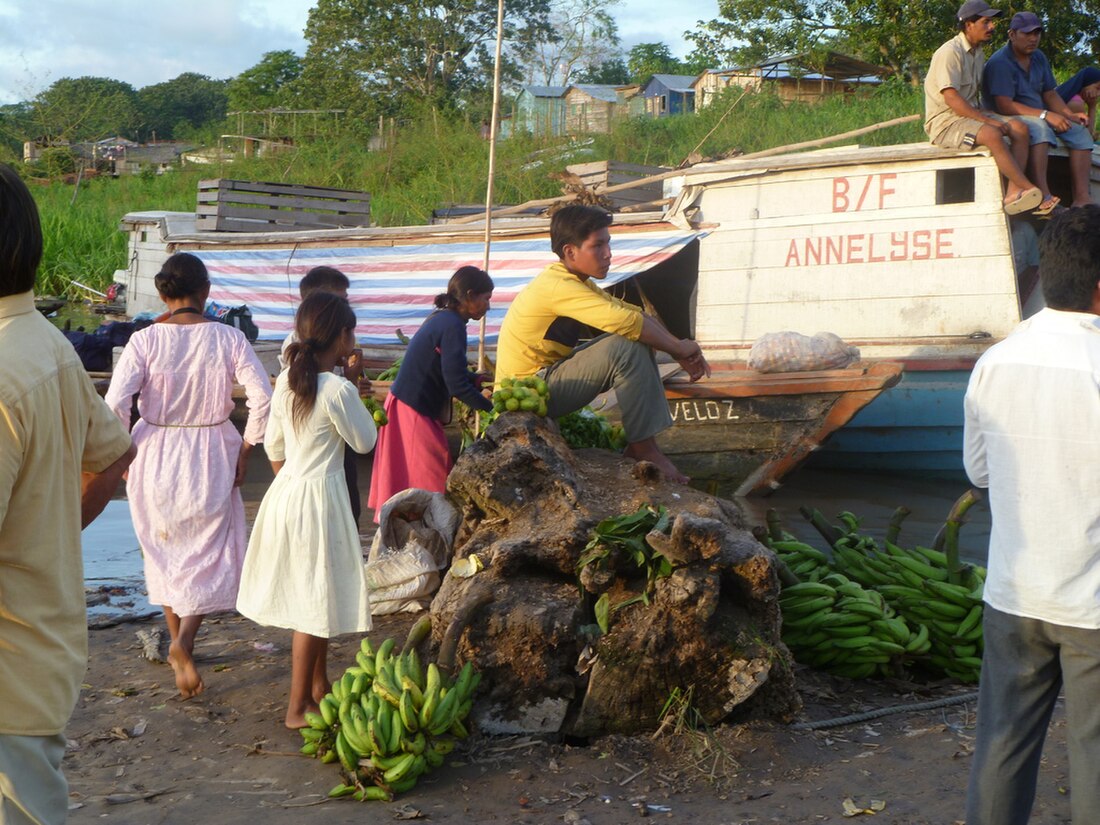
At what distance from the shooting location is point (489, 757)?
11.8 ft

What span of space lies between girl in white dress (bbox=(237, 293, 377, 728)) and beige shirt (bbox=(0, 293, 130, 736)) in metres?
1.78

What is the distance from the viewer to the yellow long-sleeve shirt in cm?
486

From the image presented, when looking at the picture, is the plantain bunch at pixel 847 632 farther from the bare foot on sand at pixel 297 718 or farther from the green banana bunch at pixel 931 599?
the bare foot on sand at pixel 297 718

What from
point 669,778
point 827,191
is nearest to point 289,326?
point 827,191

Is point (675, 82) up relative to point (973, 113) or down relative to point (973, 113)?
up

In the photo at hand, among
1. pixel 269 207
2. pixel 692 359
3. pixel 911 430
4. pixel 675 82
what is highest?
pixel 675 82

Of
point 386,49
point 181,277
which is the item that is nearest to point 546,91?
point 386,49

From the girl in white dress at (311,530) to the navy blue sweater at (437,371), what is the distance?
1.27m

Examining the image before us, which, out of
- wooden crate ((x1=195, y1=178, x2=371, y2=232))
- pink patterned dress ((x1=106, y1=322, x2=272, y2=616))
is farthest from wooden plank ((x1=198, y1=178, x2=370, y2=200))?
pink patterned dress ((x1=106, y1=322, x2=272, y2=616))

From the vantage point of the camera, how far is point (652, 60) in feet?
159

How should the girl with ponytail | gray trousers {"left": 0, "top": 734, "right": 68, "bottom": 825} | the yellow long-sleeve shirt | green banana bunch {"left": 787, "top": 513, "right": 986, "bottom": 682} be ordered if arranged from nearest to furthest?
gray trousers {"left": 0, "top": 734, "right": 68, "bottom": 825}, green banana bunch {"left": 787, "top": 513, "right": 986, "bottom": 682}, the yellow long-sleeve shirt, the girl with ponytail

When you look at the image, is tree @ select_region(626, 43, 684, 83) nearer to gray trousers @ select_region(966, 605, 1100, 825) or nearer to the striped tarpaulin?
the striped tarpaulin

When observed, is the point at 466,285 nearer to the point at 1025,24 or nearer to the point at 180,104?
the point at 1025,24

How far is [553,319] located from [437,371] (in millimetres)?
732
